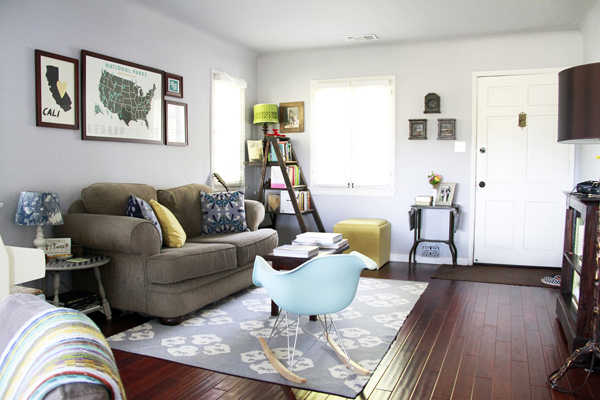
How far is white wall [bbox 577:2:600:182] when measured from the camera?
4.27 meters

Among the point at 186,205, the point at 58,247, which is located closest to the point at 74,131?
the point at 58,247

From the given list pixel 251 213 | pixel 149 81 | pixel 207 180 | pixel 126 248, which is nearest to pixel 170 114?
pixel 149 81

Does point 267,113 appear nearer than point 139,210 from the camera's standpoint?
No

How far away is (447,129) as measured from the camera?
5.48 metres

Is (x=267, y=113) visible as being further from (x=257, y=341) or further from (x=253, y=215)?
(x=257, y=341)

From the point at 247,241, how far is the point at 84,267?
4.43ft

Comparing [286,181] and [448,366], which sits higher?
[286,181]

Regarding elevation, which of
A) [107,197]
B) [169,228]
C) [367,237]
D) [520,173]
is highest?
[520,173]

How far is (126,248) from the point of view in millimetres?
3154

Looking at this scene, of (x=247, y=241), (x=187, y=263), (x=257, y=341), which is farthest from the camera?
(x=247, y=241)

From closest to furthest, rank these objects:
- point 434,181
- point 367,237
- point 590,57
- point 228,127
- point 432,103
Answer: point 590,57 < point 367,237 < point 434,181 < point 432,103 < point 228,127

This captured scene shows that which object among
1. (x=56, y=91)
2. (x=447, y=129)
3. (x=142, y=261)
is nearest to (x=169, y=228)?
(x=142, y=261)

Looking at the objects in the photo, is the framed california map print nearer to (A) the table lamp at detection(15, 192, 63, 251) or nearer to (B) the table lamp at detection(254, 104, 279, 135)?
(A) the table lamp at detection(15, 192, 63, 251)

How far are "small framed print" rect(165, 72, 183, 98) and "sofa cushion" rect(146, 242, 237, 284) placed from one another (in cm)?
182
